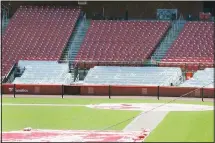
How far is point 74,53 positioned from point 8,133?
28.5m

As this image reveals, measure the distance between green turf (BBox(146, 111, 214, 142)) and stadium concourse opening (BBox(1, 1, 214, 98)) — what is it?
1089 cm

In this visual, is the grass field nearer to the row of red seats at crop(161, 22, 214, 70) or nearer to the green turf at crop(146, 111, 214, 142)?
the green turf at crop(146, 111, 214, 142)

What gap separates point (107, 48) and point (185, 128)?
27.8 meters

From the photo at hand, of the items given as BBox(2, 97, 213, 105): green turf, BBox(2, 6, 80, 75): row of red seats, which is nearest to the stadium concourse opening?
BBox(2, 6, 80, 75): row of red seats

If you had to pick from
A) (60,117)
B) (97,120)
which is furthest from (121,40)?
(97,120)

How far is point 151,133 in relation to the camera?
20.2 meters

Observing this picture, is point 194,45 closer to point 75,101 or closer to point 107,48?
point 107,48

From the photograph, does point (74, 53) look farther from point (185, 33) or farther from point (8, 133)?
point (8, 133)

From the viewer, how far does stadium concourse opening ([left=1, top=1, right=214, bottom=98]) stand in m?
40.6

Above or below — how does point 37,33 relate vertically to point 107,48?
above

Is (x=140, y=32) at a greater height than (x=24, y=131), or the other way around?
(x=140, y=32)

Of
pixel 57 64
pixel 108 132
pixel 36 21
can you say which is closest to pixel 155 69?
pixel 57 64

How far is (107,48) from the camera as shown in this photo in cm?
4856

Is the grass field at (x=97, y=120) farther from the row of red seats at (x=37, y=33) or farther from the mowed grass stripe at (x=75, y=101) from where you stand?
the row of red seats at (x=37, y=33)
